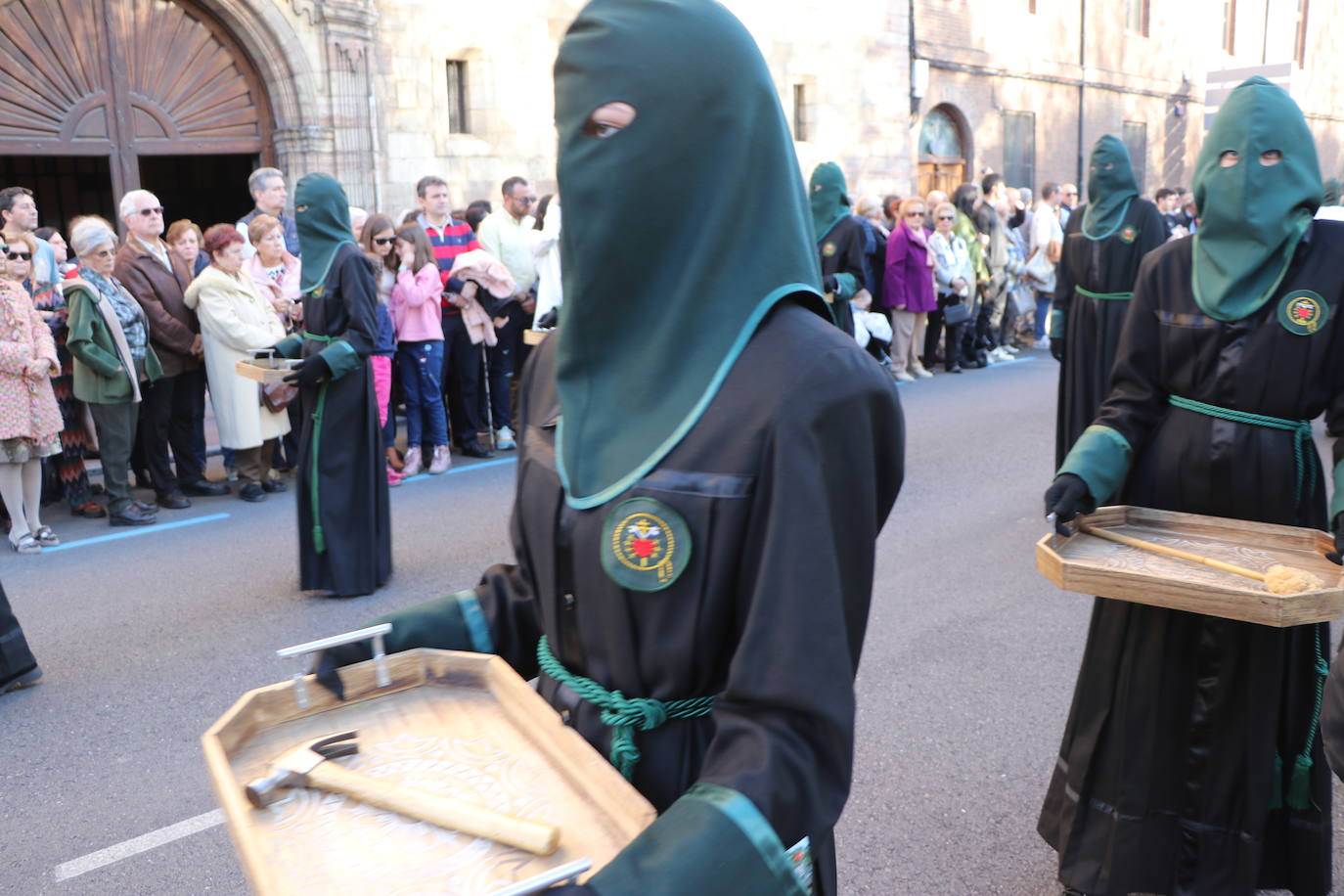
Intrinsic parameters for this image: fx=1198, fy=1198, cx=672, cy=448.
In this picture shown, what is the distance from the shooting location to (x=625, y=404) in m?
1.62

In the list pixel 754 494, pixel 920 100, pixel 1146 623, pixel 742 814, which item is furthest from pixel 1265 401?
pixel 920 100

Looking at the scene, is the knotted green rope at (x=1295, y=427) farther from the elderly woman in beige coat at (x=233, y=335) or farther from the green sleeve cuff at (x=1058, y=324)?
the elderly woman in beige coat at (x=233, y=335)

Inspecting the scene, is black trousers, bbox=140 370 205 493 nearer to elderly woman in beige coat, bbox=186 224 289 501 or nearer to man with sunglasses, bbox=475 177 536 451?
elderly woman in beige coat, bbox=186 224 289 501

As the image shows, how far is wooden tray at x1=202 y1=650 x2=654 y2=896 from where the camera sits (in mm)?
1364

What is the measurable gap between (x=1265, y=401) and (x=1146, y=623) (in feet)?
2.19

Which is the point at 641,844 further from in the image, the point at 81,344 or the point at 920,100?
the point at 920,100

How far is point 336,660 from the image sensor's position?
179cm

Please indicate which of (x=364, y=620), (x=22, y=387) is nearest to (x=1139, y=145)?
(x=22, y=387)

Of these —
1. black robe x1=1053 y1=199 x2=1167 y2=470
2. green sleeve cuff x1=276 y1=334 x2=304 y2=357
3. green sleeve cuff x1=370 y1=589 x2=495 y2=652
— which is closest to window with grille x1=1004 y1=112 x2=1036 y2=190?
black robe x1=1053 y1=199 x2=1167 y2=470

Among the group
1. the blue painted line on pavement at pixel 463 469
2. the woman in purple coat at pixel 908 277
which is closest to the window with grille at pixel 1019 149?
the woman in purple coat at pixel 908 277

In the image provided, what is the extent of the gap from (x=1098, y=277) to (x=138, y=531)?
6.10m

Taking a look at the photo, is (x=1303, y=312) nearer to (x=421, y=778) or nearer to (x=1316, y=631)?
(x=1316, y=631)

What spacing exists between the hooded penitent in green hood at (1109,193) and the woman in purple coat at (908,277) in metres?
5.13

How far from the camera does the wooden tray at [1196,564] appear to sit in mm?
2521
